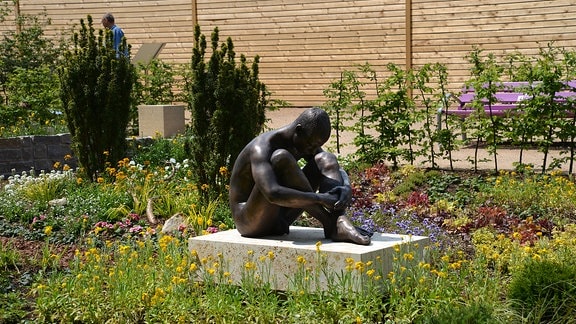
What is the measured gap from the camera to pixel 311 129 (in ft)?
17.9

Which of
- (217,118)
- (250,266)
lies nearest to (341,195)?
(250,266)

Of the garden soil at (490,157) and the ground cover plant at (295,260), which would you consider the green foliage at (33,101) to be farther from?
the ground cover plant at (295,260)

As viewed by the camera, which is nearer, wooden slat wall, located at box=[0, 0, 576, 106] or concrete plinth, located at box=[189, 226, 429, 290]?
concrete plinth, located at box=[189, 226, 429, 290]

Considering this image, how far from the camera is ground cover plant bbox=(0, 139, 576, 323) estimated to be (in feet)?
16.3

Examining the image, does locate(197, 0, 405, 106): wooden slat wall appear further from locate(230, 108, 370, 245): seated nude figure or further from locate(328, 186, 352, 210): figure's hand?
locate(328, 186, 352, 210): figure's hand

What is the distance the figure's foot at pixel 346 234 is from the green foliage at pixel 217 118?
3.08 m

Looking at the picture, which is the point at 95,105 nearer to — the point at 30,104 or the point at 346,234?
the point at 30,104

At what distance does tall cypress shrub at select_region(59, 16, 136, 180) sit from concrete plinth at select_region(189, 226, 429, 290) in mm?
4537

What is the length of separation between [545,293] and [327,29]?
15.2m

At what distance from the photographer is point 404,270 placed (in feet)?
16.7

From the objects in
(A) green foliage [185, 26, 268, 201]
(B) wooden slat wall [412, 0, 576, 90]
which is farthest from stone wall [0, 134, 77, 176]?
(B) wooden slat wall [412, 0, 576, 90]

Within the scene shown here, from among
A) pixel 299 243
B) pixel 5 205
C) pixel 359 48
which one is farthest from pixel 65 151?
pixel 359 48

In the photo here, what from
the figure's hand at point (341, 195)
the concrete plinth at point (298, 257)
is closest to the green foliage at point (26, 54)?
the concrete plinth at point (298, 257)

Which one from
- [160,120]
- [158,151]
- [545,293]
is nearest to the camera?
[545,293]
